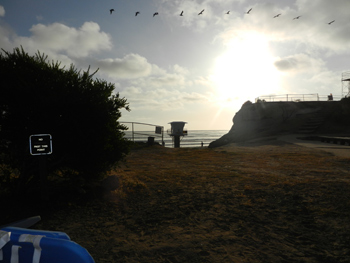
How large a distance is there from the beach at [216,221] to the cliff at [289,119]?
28.6 metres

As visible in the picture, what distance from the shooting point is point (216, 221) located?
4.67m

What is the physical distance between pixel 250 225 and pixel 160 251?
1.80 meters

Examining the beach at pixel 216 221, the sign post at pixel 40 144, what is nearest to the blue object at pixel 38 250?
the beach at pixel 216 221

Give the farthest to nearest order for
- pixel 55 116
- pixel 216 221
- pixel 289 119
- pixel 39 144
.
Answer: pixel 289 119, pixel 55 116, pixel 39 144, pixel 216 221

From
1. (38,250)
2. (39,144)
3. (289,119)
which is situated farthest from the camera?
(289,119)

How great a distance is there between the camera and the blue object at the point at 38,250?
1.62 meters

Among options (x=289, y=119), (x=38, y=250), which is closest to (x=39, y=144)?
(x=38, y=250)

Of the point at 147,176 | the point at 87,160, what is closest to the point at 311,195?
the point at 147,176

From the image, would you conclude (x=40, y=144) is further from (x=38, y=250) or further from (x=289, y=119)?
(x=289, y=119)

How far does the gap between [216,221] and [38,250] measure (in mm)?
3589

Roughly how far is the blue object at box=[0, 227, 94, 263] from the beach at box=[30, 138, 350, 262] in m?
1.89

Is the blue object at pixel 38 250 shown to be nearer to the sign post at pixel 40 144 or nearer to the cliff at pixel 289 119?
the sign post at pixel 40 144

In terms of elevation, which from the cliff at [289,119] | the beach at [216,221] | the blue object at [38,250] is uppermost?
the cliff at [289,119]

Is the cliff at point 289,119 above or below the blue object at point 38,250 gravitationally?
above
